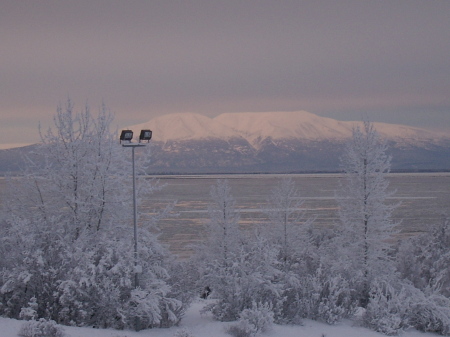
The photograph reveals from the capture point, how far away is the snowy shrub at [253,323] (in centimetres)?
1105

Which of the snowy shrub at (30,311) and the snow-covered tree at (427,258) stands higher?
the snowy shrub at (30,311)

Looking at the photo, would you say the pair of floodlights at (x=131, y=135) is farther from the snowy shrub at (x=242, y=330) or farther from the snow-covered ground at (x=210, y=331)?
the snowy shrub at (x=242, y=330)

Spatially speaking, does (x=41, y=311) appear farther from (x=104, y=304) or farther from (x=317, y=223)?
(x=317, y=223)

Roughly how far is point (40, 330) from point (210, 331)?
3.49 m

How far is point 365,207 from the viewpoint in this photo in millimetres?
23344

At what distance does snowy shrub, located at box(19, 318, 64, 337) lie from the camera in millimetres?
9633

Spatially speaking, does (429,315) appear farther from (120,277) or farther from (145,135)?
(145,135)

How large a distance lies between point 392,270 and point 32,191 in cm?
1429

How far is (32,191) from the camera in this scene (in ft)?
49.8

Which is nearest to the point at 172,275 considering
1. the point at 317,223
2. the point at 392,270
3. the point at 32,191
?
the point at 32,191

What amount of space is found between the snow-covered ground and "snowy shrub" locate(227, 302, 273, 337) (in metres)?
0.16

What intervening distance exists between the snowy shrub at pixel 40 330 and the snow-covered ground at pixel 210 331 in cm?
19

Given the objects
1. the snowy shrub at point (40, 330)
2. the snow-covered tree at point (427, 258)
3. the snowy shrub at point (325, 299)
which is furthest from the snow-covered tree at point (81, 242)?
the snow-covered tree at point (427, 258)

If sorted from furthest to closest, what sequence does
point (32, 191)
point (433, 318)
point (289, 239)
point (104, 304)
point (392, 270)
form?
point (289, 239)
point (392, 270)
point (32, 191)
point (433, 318)
point (104, 304)
